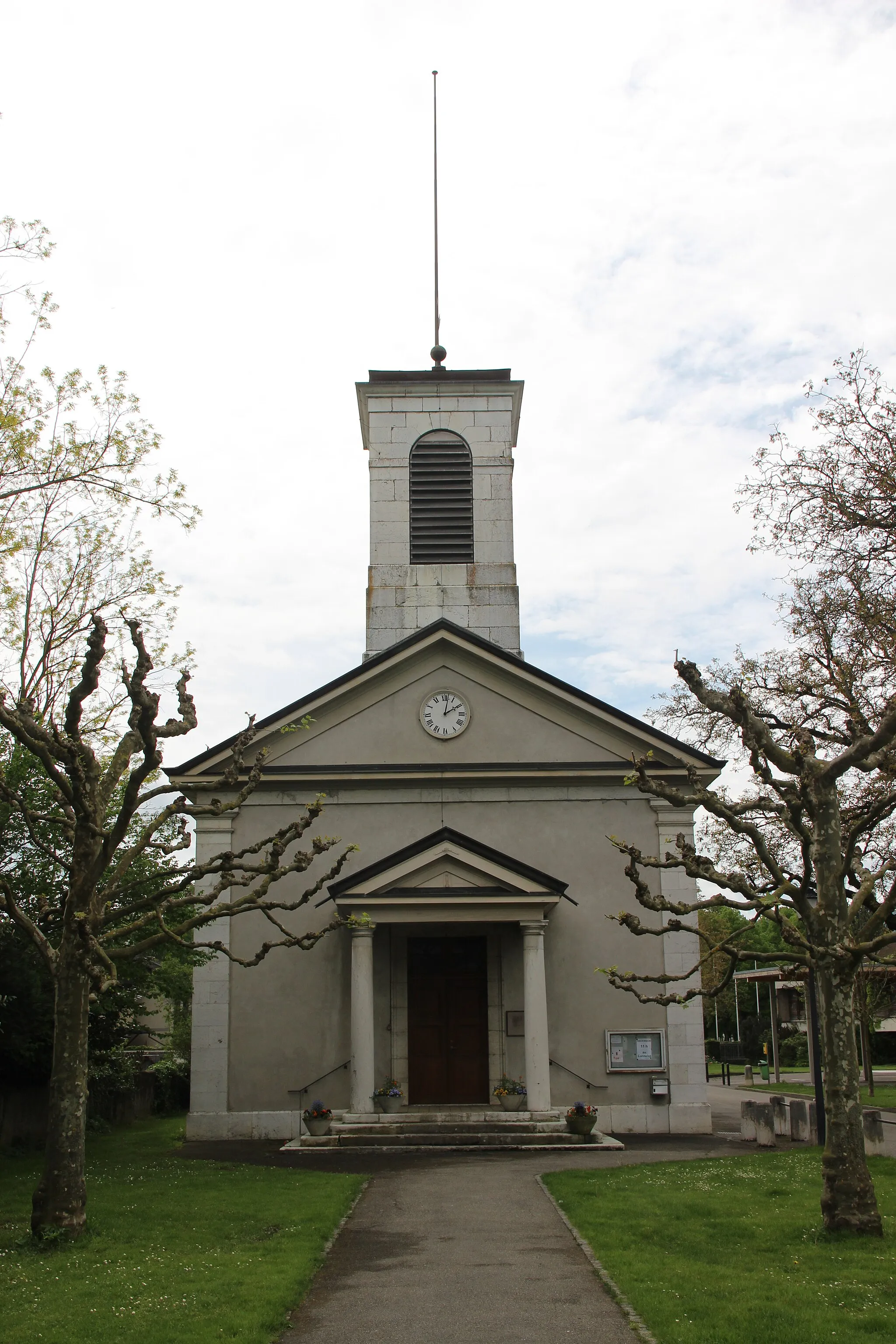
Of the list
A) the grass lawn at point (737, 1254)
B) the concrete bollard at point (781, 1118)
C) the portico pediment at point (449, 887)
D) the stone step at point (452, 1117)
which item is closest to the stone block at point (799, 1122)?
→ the concrete bollard at point (781, 1118)

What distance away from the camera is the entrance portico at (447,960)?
1966 cm

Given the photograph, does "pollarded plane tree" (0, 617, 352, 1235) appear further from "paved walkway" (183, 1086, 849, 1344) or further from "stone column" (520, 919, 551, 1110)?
"stone column" (520, 919, 551, 1110)

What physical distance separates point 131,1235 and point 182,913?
30.3 feet

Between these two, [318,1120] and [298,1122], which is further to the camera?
[298,1122]

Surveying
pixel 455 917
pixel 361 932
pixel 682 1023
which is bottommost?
pixel 682 1023

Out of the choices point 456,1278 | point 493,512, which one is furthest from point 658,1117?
point 493,512

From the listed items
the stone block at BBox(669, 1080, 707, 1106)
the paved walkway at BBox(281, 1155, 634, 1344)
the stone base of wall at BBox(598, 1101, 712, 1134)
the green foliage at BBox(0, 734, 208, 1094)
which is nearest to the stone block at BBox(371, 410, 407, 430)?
the green foliage at BBox(0, 734, 208, 1094)

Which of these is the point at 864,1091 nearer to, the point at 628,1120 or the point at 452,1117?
the point at 628,1120

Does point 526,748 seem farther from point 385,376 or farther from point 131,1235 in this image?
point 131,1235

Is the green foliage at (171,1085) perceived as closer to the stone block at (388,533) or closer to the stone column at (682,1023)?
the stone column at (682,1023)

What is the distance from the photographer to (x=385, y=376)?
27625 mm

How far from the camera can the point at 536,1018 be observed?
19625 mm

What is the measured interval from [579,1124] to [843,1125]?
892cm

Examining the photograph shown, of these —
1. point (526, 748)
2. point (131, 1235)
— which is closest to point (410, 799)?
point (526, 748)
